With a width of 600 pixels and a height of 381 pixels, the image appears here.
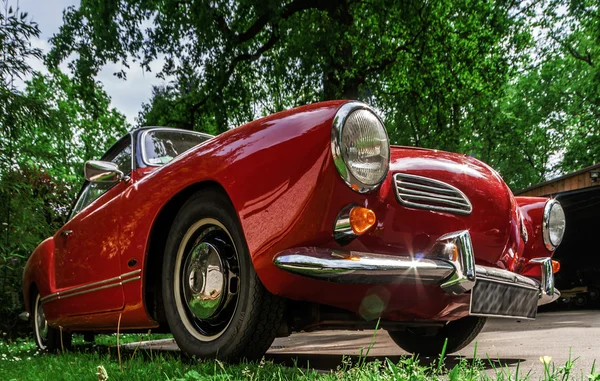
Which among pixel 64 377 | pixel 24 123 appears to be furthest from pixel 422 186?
pixel 24 123

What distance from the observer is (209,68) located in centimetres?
1445

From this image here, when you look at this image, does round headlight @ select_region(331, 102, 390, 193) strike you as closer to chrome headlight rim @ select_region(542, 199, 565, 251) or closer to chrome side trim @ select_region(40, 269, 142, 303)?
chrome side trim @ select_region(40, 269, 142, 303)

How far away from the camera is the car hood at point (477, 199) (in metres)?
Result: 2.67

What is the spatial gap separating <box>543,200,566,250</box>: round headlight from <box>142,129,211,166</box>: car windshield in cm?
253

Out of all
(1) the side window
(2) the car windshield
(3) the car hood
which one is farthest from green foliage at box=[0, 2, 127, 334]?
(3) the car hood

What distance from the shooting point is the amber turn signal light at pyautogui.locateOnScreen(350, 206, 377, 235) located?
2330mm

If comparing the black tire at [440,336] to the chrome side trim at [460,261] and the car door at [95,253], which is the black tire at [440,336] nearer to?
the chrome side trim at [460,261]

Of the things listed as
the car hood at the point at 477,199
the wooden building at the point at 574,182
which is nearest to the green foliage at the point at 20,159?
the car hood at the point at 477,199

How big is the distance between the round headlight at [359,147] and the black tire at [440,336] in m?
1.45

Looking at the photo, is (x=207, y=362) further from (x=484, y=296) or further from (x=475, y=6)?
(x=475, y=6)

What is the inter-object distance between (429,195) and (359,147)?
0.48 meters

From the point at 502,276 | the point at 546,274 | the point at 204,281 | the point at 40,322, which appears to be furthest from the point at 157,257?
the point at 40,322

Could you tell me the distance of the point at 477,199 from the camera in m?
2.82

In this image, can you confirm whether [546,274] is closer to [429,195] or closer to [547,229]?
[547,229]
